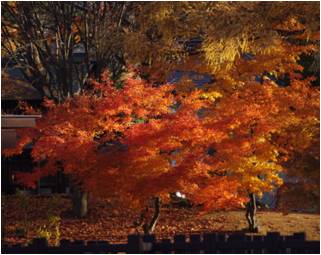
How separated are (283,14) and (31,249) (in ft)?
30.9

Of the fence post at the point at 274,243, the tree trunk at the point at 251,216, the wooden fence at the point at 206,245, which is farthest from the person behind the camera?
the tree trunk at the point at 251,216

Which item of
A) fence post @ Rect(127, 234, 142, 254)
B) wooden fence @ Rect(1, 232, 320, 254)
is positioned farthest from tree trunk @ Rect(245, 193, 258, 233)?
fence post @ Rect(127, 234, 142, 254)

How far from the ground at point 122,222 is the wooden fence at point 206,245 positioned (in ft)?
15.8

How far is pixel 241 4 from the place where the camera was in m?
14.5

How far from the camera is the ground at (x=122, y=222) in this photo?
16.4 m

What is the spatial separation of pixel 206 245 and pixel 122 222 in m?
7.46

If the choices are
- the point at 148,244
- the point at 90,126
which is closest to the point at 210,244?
the point at 148,244

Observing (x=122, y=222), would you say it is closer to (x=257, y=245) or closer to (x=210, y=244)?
(x=210, y=244)

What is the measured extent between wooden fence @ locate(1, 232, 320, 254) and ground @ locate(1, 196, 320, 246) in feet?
15.8

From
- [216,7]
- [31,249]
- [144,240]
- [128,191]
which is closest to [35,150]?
[128,191]

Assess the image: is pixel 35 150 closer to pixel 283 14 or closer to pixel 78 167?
pixel 78 167

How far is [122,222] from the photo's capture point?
17781 millimetres

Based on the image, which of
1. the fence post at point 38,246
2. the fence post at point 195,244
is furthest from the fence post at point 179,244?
the fence post at point 38,246

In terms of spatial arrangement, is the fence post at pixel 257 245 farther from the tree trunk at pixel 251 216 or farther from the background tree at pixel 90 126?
the tree trunk at pixel 251 216
